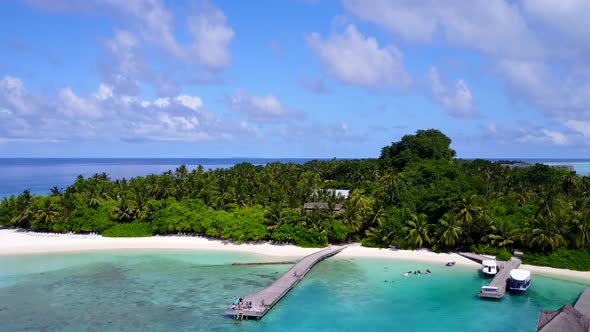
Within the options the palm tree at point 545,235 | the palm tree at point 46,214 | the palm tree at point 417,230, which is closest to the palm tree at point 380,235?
the palm tree at point 417,230

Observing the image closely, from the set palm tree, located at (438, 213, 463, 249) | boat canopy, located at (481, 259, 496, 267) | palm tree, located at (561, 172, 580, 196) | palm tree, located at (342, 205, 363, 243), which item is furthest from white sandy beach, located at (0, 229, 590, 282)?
palm tree, located at (561, 172, 580, 196)

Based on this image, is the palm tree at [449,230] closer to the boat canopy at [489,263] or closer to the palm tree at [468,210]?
the palm tree at [468,210]

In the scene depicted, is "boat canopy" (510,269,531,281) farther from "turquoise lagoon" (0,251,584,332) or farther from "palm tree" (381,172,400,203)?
"palm tree" (381,172,400,203)

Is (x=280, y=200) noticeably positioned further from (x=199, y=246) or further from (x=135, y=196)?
(x=135, y=196)

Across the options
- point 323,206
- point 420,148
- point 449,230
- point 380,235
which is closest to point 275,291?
point 380,235

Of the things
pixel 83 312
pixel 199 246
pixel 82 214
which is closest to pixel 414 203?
pixel 199 246

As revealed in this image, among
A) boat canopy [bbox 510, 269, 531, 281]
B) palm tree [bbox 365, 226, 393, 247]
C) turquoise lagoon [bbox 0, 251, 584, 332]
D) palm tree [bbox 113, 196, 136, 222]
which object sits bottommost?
turquoise lagoon [bbox 0, 251, 584, 332]
